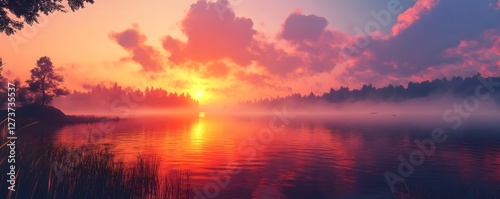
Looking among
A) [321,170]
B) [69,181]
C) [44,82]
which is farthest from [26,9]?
[44,82]

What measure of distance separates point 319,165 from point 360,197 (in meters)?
12.4

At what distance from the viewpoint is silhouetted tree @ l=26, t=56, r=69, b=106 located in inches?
3743

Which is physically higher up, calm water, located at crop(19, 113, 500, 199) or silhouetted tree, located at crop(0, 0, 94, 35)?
silhouetted tree, located at crop(0, 0, 94, 35)

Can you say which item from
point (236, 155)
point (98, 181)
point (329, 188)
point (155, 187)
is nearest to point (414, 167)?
point (329, 188)

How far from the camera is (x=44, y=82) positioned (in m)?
96.8

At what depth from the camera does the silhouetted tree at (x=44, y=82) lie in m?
95.1

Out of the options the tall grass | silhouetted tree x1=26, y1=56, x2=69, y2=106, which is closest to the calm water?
the tall grass

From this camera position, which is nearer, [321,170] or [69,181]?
[69,181]

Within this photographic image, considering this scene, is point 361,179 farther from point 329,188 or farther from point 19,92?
point 19,92

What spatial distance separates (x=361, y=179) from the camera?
28328mm

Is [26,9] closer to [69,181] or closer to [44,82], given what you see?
[69,181]

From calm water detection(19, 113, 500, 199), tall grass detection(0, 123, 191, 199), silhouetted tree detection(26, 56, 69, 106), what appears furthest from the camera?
silhouetted tree detection(26, 56, 69, 106)

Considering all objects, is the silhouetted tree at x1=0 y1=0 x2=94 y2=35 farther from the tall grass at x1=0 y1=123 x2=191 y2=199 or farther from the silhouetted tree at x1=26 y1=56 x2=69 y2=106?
the silhouetted tree at x1=26 y1=56 x2=69 y2=106

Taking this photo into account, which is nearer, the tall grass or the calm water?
the tall grass
